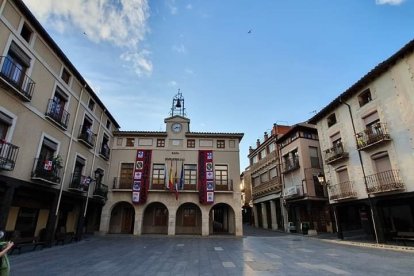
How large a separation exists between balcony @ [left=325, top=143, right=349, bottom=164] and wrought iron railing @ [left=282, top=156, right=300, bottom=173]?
227 inches

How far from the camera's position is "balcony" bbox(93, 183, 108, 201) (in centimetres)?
2078

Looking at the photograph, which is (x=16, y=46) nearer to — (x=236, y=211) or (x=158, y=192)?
(x=158, y=192)

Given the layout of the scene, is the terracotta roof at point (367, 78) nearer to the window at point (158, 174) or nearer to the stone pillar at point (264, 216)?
the window at point (158, 174)

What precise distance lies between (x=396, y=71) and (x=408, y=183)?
687cm

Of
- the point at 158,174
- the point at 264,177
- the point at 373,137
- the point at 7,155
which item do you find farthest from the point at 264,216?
the point at 7,155

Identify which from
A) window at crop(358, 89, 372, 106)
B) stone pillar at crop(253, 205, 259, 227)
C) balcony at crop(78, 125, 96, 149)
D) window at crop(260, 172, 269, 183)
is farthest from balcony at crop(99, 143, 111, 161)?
stone pillar at crop(253, 205, 259, 227)

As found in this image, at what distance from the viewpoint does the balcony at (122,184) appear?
23.0 m

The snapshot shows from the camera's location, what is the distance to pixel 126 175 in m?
24.0

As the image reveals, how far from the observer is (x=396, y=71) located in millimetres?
15078

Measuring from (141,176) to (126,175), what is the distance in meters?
1.97

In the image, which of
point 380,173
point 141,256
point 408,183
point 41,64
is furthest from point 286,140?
point 41,64

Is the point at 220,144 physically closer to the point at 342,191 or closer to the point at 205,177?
the point at 205,177

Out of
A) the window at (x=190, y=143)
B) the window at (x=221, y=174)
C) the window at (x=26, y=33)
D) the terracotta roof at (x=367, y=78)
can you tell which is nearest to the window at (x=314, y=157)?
the terracotta roof at (x=367, y=78)

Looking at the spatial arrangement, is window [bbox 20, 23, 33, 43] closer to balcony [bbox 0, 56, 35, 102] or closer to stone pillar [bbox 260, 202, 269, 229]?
balcony [bbox 0, 56, 35, 102]
